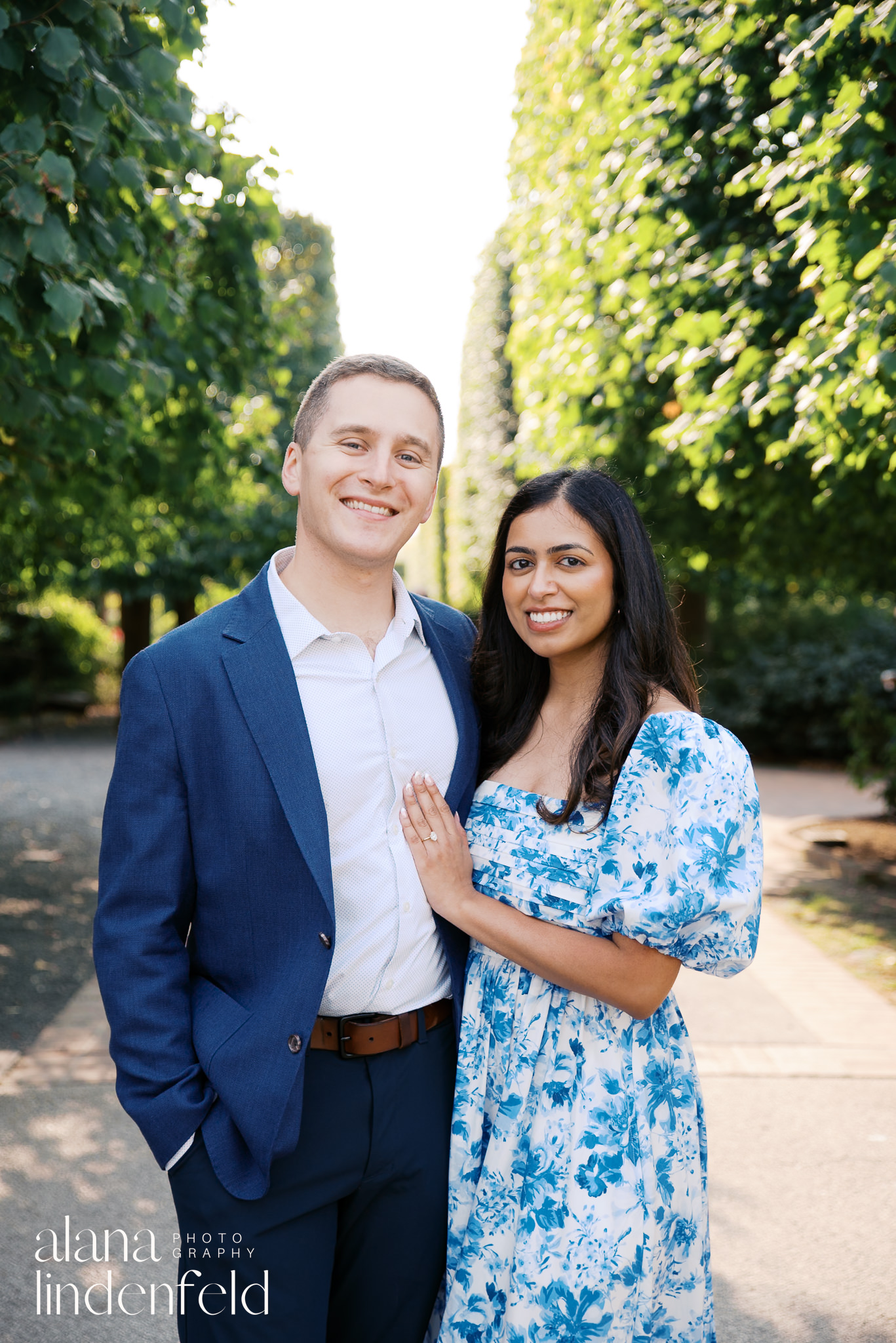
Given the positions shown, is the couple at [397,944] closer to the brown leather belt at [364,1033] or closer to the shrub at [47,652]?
the brown leather belt at [364,1033]

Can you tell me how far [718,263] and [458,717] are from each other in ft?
12.7

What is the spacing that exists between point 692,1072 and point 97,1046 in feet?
11.5

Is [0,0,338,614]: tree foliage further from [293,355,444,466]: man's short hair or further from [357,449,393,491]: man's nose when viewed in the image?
[357,449,393,491]: man's nose

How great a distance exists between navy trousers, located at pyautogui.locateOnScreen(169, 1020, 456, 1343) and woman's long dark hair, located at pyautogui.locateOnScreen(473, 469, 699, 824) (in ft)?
2.02

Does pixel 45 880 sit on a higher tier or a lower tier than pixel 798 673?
lower

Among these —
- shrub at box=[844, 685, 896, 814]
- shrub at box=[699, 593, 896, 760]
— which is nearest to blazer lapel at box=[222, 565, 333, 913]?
shrub at box=[844, 685, 896, 814]

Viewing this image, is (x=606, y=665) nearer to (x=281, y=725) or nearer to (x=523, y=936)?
(x=523, y=936)

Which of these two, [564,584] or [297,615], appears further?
[564,584]

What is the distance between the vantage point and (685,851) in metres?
1.88

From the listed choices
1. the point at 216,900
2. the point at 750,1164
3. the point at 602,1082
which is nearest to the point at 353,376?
the point at 216,900

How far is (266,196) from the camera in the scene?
553 cm

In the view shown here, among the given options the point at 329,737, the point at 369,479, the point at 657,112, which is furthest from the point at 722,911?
the point at 657,112

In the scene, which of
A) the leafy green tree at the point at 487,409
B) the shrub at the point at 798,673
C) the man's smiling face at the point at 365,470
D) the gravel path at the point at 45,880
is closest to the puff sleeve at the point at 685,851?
the man's smiling face at the point at 365,470

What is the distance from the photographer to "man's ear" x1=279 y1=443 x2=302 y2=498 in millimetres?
2125
